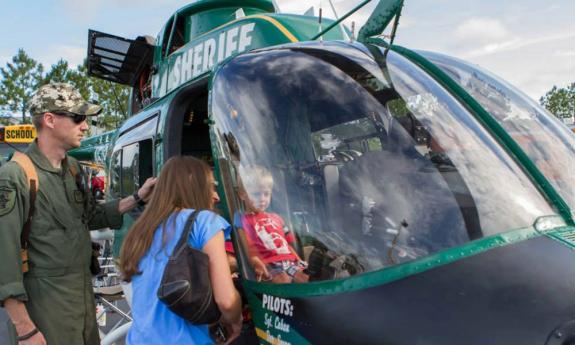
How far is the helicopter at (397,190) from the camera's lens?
1487 mm

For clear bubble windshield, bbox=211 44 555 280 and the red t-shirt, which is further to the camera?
the red t-shirt

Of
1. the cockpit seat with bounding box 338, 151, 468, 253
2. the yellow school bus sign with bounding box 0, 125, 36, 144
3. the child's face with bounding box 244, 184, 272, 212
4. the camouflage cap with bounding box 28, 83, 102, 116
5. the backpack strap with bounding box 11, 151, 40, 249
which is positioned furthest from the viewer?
the yellow school bus sign with bounding box 0, 125, 36, 144

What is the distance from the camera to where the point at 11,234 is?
2383mm

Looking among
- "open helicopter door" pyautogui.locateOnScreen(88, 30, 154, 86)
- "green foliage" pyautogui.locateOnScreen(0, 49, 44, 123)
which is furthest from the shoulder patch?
"green foliage" pyautogui.locateOnScreen(0, 49, 44, 123)

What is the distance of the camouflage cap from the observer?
9.05 feet

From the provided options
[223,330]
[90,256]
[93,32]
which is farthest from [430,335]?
[93,32]

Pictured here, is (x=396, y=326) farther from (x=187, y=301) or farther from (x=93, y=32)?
(x=93, y=32)

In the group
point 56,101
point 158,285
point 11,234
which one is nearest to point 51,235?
point 11,234

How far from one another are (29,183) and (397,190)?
1889 mm

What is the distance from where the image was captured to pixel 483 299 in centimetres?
147

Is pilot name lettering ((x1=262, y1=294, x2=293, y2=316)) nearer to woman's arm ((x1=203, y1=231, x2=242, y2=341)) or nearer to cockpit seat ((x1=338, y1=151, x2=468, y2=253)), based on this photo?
woman's arm ((x1=203, y1=231, x2=242, y2=341))

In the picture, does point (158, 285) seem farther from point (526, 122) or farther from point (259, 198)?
point (526, 122)

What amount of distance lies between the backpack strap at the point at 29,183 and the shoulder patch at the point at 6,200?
0.39 feet

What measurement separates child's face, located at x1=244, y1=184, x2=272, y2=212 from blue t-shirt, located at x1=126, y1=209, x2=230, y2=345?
0.15 metres
